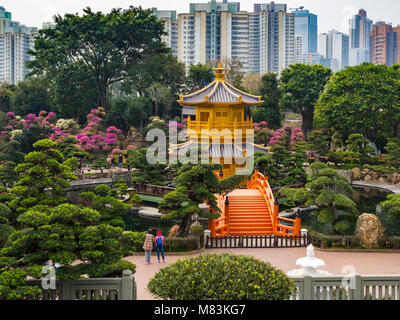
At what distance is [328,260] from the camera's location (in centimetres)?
1552

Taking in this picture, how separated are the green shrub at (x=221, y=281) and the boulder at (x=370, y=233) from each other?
9.18 m

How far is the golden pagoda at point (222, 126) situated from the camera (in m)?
27.9

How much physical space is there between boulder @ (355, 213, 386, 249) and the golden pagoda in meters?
11.7

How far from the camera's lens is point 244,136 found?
2900 cm

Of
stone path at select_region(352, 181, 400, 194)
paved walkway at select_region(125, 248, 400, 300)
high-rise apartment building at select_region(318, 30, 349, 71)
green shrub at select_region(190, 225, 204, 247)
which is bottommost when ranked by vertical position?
paved walkway at select_region(125, 248, 400, 300)

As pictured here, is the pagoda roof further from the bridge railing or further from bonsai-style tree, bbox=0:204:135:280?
bonsai-style tree, bbox=0:204:135:280

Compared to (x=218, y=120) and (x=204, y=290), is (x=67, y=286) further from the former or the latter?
(x=218, y=120)

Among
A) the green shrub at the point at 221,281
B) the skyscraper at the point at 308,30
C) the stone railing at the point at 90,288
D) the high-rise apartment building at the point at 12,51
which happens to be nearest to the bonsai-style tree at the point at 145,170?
the stone railing at the point at 90,288

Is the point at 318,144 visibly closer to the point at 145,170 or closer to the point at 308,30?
the point at 145,170

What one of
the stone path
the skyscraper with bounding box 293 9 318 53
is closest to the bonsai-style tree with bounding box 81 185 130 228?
the stone path

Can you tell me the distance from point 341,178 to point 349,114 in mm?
24532

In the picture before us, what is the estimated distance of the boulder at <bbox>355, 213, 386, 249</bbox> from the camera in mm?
16547

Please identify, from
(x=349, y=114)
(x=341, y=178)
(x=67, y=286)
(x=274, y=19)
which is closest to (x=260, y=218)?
(x=341, y=178)

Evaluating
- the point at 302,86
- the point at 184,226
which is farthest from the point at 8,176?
the point at 302,86
